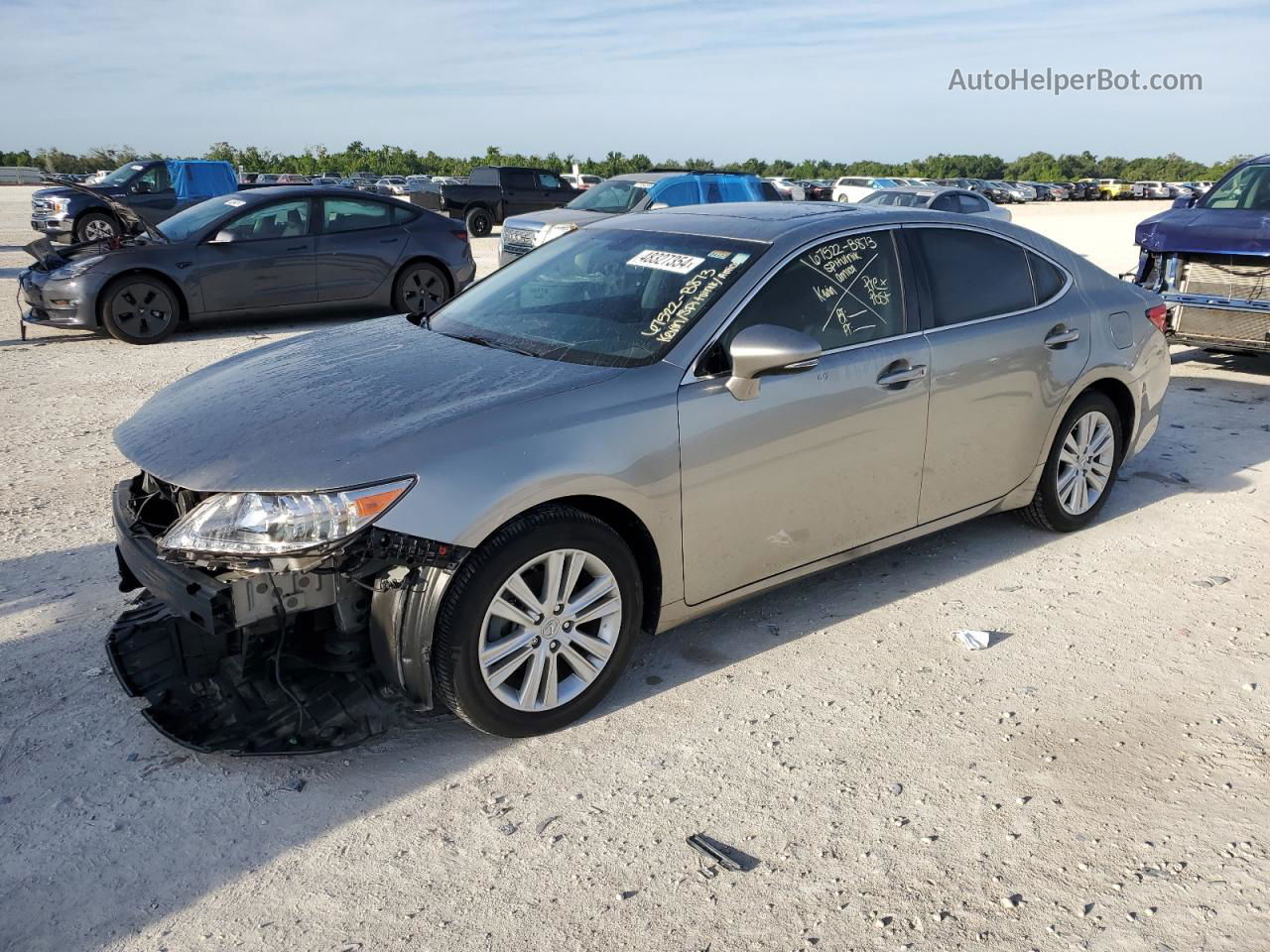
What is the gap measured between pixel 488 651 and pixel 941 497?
7.55 ft

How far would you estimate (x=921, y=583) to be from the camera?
16.0 feet

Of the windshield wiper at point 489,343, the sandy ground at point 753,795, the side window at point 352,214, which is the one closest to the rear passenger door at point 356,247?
the side window at point 352,214

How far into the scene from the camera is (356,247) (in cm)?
1139

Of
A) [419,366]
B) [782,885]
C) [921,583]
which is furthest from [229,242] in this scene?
[782,885]

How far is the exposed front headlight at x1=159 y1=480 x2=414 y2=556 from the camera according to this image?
308 cm

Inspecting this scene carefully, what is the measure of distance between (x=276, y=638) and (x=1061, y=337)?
12.3 ft

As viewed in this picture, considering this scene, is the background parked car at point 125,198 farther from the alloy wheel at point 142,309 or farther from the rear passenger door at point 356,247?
the alloy wheel at point 142,309

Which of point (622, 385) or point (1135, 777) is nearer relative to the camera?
point (1135, 777)

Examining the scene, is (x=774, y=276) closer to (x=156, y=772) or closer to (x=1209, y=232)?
(x=156, y=772)

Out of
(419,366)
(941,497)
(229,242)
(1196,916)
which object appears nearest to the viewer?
(1196,916)

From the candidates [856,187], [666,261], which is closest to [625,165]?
[856,187]

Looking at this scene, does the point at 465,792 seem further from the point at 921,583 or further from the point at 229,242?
the point at 229,242

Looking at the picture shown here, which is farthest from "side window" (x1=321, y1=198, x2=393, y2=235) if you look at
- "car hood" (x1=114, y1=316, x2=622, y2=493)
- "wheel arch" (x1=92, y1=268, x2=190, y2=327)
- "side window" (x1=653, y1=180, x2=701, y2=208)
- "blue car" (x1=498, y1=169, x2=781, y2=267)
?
"car hood" (x1=114, y1=316, x2=622, y2=493)

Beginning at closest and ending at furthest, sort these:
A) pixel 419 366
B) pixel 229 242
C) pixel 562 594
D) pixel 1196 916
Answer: pixel 1196 916 → pixel 562 594 → pixel 419 366 → pixel 229 242
